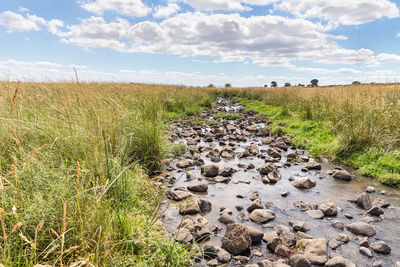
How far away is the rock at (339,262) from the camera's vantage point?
102 inches

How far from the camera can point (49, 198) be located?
2.17m

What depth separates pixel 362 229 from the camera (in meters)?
3.26

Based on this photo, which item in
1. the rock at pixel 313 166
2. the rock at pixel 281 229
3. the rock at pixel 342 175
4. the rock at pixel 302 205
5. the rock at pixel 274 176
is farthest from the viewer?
the rock at pixel 313 166

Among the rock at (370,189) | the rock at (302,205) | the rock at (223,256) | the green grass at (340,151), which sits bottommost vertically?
the rock at (223,256)

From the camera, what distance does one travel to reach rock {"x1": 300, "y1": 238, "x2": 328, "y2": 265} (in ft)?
8.87

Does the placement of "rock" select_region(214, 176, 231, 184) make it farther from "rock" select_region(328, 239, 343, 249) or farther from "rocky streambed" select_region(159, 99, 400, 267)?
"rock" select_region(328, 239, 343, 249)

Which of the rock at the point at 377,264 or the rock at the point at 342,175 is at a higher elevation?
the rock at the point at 342,175

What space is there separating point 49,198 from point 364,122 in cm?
686

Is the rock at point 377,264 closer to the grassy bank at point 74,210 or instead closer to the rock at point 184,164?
the grassy bank at point 74,210

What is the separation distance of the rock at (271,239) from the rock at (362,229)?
43.6 inches

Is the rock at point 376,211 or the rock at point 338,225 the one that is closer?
the rock at point 338,225

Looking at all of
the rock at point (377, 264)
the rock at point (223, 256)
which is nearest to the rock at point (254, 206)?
the rock at point (223, 256)

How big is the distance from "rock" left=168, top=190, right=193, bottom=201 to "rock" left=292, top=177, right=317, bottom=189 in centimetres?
214

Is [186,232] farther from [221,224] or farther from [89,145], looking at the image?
[89,145]
